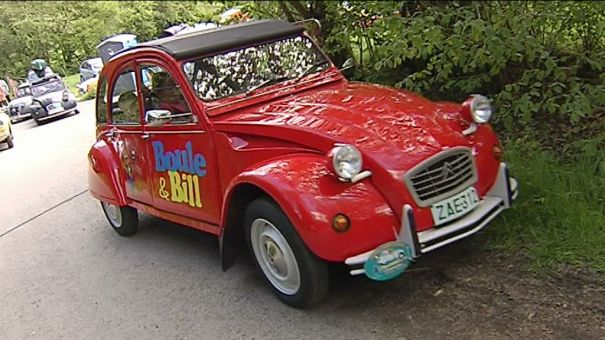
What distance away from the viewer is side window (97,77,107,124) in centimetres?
610

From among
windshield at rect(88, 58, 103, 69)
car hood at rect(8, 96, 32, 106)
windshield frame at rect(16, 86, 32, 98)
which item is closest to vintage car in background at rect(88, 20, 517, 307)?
windshield frame at rect(16, 86, 32, 98)

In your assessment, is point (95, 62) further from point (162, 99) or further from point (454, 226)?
point (454, 226)

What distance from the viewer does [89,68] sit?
24297 millimetres

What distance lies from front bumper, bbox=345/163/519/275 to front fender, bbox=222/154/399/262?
68 millimetres

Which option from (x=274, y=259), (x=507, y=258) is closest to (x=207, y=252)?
(x=274, y=259)

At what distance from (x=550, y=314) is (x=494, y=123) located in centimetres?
307

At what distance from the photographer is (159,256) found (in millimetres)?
5539

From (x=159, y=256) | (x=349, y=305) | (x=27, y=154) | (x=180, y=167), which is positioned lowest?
(x=27, y=154)

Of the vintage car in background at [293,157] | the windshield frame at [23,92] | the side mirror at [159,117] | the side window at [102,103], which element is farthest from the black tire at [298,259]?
the windshield frame at [23,92]

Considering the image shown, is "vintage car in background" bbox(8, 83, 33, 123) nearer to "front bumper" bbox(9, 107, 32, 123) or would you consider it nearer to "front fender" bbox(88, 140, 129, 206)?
"front bumper" bbox(9, 107, 32, 123)

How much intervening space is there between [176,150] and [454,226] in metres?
2.31

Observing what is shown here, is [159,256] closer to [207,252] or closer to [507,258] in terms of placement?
[207,252]

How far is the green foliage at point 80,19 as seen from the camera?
9.05 meters

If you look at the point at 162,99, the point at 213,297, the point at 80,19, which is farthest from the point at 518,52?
the point at 80,19
